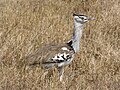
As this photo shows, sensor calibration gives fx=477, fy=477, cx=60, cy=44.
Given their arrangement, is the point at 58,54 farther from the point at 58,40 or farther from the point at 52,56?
the point at 58,40

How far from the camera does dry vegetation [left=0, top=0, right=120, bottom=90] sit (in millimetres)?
4059

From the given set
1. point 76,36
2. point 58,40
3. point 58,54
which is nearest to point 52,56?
point 58,54

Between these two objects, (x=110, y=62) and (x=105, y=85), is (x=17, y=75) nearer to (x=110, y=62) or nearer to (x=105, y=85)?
(x=105, y=85)

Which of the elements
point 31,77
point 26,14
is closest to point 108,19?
point 26,14

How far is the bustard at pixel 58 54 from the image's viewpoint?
4.18 m

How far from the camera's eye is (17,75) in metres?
3.96

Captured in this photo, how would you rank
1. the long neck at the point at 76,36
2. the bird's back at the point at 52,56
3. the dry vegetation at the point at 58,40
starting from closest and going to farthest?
1. the dry vegetation at the point at 58,40
2. the bird's back at the point at 52,56
3. the long neck at the point at 76,36

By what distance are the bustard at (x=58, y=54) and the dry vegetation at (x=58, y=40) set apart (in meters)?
0.08

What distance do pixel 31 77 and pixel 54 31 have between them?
4.89 feet

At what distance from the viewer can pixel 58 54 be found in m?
4.27

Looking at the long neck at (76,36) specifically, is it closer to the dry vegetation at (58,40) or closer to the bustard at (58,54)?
the bustard at (58,54)

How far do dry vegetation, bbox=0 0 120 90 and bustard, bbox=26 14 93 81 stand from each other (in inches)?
3.0

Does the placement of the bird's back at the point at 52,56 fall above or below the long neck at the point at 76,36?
below

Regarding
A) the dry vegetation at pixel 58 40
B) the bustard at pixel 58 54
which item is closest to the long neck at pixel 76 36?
the bustard at pixel 58 54
